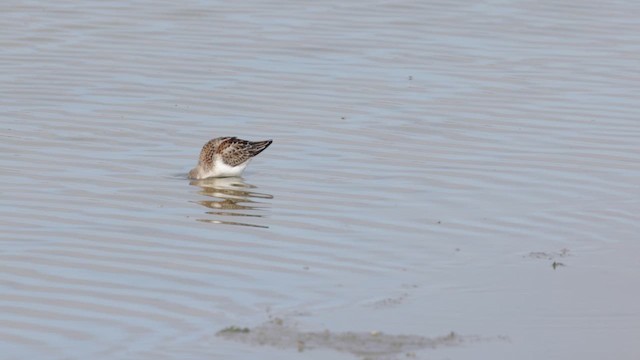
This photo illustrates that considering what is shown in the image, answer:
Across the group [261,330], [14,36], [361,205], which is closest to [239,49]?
[14,36]

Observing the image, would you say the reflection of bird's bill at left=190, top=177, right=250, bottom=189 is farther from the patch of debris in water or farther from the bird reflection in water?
the patch of debris in water

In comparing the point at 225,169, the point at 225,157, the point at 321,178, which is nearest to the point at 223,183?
the point at 225,169

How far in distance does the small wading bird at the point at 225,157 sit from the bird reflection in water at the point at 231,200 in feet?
0.25

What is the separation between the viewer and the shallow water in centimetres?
902

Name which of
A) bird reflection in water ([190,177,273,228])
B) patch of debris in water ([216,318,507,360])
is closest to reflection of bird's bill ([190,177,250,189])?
bird reflection in water ([190,177,273,228])

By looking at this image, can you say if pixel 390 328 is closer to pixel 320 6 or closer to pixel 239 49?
pixel 239 49

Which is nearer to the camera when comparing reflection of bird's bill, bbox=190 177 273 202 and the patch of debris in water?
the patch of debris in water

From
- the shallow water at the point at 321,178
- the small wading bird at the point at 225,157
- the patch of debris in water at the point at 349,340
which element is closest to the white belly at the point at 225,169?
the small wading bird at the point at 225,157

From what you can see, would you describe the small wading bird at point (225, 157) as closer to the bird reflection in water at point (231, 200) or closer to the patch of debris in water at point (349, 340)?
the bird reflection in water at point (231, 200)

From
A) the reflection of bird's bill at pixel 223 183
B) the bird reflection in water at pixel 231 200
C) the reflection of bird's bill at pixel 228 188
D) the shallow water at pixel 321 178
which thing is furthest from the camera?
the reflection of bird's bill at pixel 223 183

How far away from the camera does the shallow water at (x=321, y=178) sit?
9.02 metres

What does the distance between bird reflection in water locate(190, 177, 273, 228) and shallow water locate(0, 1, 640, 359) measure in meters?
0.04

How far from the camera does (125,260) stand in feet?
34.2

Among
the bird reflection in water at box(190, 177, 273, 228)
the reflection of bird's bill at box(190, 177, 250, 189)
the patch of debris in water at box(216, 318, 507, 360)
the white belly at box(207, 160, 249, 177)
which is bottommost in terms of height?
the patch of debris in water at box(216, 318, 507, 360)
